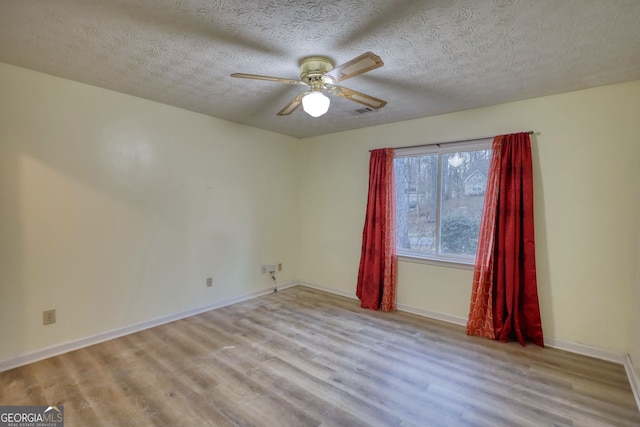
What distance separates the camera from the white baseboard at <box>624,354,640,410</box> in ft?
6.75

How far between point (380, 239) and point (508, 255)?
140 centimetres

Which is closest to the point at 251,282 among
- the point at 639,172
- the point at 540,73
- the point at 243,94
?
the point at 243,94

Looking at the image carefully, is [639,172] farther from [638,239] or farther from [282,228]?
[282,228]

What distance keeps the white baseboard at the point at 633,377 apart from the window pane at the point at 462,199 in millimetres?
1421

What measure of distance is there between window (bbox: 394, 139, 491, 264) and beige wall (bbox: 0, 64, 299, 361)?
2.07m

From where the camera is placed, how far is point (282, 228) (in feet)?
15.2

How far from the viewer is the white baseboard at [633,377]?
6.75 feet

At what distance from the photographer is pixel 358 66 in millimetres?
1792

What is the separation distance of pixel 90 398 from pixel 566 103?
178 inches

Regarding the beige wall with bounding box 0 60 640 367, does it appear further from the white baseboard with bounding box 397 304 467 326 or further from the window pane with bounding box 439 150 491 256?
the window pane with bounding box 439 150 491 256

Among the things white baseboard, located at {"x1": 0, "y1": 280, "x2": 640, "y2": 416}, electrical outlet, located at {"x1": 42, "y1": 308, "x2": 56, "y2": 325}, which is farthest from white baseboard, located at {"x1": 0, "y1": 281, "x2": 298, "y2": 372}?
electrical outlet, located at {"x1": 42, "y1": 308, "x2": 56, "y2": 325}

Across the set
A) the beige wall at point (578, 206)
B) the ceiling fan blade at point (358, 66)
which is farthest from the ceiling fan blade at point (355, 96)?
the beige wall at point (578, 206)

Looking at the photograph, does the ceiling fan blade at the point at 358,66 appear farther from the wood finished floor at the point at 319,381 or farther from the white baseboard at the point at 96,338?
the white baseboard at the point at 96,338

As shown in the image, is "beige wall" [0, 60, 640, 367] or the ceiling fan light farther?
"beige wall" [0, 60, 640, 367]
